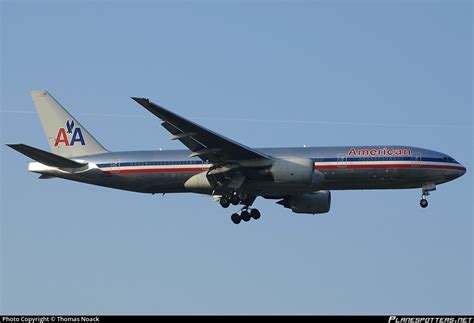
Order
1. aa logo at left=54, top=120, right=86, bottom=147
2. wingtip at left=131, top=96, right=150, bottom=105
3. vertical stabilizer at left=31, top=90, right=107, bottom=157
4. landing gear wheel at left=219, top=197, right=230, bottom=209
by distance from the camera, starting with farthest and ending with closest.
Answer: aa logo at left=54, top=120, right=86, bottom=147 < vertical stabilizer at left=31, top=90, right=107, bottom=157 < landing gear wheel at left=219, top=197, right=230, bottom=209 < wingtip at left=131, top=96, right=150, bottom=105

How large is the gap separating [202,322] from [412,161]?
993 inches

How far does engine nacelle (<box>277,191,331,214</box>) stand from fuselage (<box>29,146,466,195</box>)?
418 centimetres

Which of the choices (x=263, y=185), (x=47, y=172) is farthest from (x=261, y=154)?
(x=47, y=172)

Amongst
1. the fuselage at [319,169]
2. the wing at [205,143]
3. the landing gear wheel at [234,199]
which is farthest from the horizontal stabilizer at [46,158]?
the landing gear wheel at [234,199]

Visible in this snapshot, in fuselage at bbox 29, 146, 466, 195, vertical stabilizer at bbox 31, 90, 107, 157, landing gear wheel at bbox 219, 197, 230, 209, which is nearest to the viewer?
fuselage at bbox 29, 146, 466, 195

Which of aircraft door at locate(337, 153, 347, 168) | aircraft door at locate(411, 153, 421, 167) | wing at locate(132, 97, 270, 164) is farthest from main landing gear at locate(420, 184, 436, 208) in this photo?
wing at locate(132, 97, 270, 164)

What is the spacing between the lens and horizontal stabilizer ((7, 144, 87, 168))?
59.8 m

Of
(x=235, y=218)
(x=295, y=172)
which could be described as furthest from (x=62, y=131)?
(x=295, y=172)

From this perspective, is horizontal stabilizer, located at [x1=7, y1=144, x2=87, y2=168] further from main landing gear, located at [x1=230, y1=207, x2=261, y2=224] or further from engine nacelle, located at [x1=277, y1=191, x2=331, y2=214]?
engine nacelle, located at [x1=277, y1=191, x2=331, y2=214]

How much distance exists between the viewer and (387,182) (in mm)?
60062

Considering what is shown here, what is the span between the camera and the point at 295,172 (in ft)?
192

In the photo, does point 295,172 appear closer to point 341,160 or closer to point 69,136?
point 341,160

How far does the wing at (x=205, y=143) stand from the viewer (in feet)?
185

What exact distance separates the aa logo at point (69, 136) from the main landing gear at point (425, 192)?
67.3 ft
